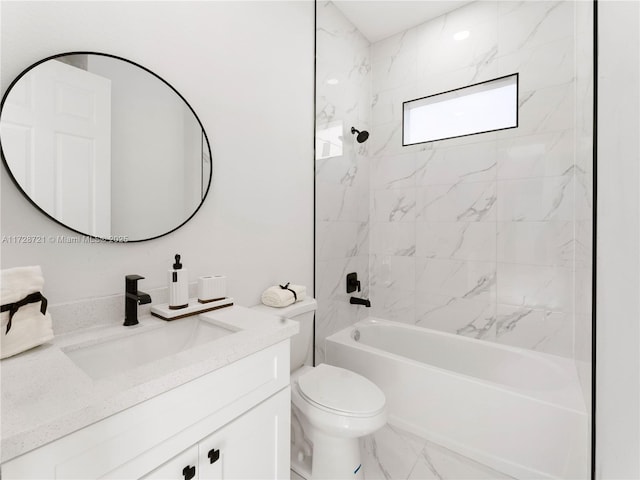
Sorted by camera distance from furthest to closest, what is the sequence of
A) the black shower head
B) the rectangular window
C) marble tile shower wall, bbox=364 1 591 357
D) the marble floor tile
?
1. the black shower head
2. the rectangular window
3. marble tile shower wall, bbox=364 1 591 357
4. the marble floor tile

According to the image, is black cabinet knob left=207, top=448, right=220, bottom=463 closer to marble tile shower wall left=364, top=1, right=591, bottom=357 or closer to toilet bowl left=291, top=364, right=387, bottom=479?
toilet bowl left=291, top=364, right=387, bottom=479

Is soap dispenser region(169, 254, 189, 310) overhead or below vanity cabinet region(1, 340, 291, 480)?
overhead

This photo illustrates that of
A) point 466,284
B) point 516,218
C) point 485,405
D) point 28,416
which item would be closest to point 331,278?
point 466,284

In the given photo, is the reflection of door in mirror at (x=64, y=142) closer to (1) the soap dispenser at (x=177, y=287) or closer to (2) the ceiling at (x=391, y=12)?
(1) the soap dispenser at (x=177, y=287)

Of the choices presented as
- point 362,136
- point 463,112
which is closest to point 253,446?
point 362,136

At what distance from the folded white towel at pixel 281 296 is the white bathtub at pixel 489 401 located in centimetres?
66

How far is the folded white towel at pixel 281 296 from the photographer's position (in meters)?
1.60

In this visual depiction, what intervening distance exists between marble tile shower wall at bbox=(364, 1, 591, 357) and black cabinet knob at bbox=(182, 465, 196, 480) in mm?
2016

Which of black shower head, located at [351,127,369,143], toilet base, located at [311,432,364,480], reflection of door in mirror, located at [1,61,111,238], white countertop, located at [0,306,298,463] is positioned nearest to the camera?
white countertop, located at [0,306,298,463]

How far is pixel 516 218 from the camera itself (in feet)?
6.79

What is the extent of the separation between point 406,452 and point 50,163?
2.16m

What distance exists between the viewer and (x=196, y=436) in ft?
2.60

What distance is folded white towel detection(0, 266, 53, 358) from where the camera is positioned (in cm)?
80

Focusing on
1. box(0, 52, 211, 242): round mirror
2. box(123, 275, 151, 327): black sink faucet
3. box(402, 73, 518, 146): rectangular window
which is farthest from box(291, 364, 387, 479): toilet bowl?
box(402, 73, 518, 146): rectangular window
